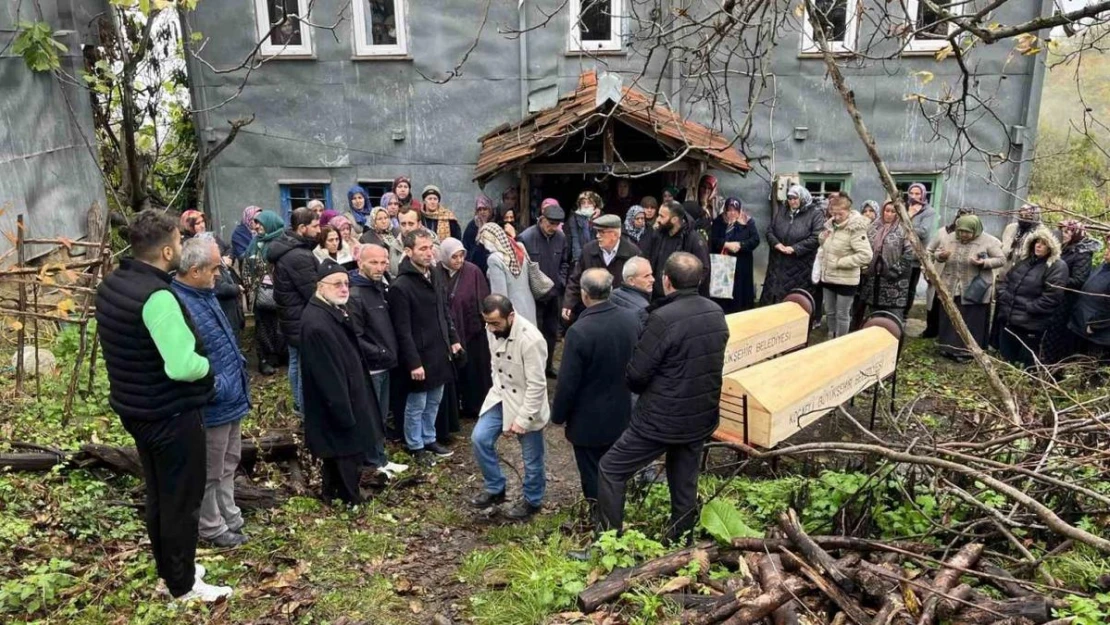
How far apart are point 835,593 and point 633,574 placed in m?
0.97

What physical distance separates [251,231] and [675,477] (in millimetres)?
6470

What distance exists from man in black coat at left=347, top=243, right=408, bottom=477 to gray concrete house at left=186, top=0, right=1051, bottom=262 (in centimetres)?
522

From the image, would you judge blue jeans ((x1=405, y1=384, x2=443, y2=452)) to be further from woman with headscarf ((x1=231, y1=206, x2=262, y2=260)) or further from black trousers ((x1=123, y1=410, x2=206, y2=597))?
woman with headscarf ((x1=231, y1=206, x2=262, y2=260))

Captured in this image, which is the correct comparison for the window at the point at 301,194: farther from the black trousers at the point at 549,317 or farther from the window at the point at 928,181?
the window at the point at 928,181

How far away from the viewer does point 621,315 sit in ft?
15.5

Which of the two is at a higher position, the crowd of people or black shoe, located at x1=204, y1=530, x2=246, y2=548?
the crowd of people

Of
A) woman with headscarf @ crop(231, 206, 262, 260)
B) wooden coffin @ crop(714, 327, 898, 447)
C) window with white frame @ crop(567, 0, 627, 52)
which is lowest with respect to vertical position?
wooden coffin @ crop(714, 327, 898, 447)

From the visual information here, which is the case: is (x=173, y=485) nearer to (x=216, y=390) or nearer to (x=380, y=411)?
(x=216, y=390)

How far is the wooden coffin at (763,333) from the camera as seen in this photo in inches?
259

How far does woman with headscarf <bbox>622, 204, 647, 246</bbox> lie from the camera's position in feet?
29.7

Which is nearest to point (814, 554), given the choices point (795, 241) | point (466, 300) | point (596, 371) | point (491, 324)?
point (596, 371)

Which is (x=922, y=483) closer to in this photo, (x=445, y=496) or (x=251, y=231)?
(x=445, y=496)

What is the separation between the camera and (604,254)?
25.3 ft

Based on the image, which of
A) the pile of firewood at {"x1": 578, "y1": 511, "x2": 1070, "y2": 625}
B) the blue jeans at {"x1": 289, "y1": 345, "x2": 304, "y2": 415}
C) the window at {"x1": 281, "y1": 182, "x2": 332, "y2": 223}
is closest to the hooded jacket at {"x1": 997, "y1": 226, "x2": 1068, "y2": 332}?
the pile of firewood at {"x1": 578, "y1": 511, "x2": 1070, "y2": 625}
